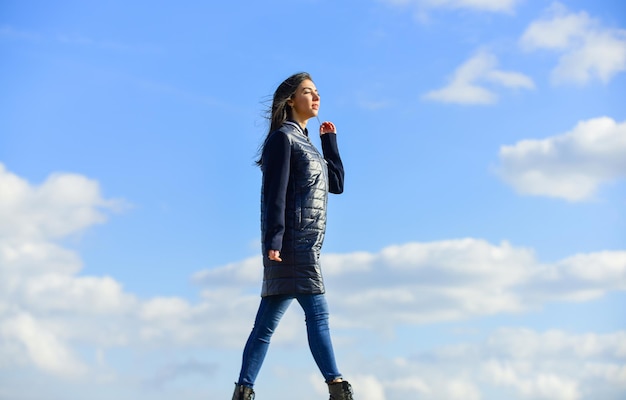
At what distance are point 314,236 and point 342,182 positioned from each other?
978mm

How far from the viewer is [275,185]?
6.57m

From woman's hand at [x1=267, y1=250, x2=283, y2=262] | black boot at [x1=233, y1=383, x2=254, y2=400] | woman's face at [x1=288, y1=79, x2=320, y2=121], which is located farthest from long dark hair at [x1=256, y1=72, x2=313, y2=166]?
black boot at [x1=233, y1=383, x2=254, y2=400]

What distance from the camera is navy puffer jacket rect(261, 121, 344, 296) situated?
6.51 metres

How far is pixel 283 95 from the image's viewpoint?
716 centimetres

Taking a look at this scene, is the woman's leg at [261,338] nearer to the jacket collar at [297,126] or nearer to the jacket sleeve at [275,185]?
the jacket sleeve at [275,185]

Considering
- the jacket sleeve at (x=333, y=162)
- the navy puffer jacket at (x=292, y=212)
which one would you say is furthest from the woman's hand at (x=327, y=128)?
the navy puffer jacket at (x=292, y=212)

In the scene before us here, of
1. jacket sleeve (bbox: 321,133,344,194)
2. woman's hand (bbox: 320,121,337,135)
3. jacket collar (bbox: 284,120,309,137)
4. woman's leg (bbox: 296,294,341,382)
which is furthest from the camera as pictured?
woman's hand (bbox: 320,121,337,135)

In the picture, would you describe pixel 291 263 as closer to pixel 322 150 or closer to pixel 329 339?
pixel 329 339

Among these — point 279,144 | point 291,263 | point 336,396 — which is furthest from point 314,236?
point 336,396

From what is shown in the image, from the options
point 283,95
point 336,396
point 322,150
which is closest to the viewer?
point 336,396

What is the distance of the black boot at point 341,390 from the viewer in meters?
6.48

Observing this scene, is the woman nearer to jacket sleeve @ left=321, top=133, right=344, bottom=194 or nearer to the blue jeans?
the blue jeans

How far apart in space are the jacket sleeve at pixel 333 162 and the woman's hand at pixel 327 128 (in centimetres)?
3

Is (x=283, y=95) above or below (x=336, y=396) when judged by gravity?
above
